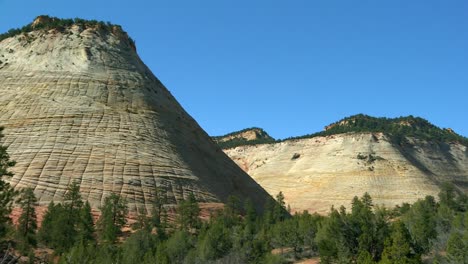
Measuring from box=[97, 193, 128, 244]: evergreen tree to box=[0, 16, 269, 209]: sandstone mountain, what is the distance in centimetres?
340

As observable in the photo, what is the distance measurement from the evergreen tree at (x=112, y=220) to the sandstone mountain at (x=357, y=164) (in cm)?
5073

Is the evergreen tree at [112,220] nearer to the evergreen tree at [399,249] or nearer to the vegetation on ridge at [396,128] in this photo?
the evergreen tree at [399,249]

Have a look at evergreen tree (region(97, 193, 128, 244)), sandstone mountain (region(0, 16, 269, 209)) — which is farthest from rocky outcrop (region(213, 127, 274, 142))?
evergreen tree (region(97, 193, 128, 244))

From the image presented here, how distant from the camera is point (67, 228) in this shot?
37.9 meters

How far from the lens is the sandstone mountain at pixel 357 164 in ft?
306

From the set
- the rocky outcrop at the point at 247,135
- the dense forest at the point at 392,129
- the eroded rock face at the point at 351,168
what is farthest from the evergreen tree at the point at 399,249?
the rocky outcrop at the point at 247,135

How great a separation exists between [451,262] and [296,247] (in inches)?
545

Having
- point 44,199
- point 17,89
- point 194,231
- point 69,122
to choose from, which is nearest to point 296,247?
point 194,231

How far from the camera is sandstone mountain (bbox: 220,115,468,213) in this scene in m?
93.1

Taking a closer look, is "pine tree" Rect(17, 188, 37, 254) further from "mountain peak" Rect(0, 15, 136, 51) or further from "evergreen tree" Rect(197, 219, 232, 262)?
"mountain peak" Rect(0, 15, 136, 51)

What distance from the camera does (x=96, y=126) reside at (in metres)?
57.7

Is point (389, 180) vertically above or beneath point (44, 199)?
above

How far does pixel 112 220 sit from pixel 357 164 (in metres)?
69.9

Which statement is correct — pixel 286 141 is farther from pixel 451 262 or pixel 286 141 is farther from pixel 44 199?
pixel 451 262
